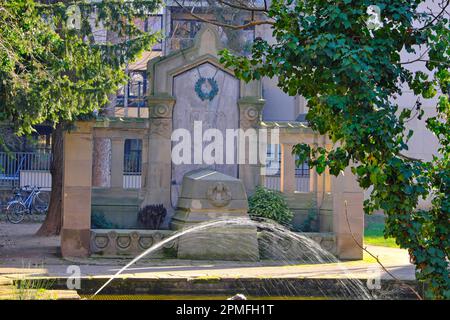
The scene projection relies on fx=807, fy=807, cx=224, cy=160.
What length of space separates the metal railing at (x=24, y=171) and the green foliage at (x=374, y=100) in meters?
25.9

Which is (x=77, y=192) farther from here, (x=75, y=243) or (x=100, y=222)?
(x=100, y=222)

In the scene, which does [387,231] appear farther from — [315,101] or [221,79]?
[221,79]

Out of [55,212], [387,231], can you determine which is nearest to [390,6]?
[387,231]

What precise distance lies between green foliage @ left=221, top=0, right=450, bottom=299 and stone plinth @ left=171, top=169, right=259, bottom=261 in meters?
8.20

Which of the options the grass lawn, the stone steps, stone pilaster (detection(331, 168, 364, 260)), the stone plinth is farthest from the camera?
the grass lawn

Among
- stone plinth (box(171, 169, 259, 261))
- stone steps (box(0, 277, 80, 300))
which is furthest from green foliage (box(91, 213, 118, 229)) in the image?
stone steps (box(0, 277, 80, 300))

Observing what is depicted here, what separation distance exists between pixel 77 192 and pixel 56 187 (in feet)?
12.1

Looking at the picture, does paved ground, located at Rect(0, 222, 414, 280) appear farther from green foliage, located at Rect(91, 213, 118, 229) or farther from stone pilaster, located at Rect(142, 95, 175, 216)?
stone pilaster, located at Rect(142, 95, 175, 216)

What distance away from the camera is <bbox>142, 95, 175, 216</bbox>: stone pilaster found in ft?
59.1

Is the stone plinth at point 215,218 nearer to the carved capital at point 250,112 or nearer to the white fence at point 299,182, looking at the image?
the carved capital at point 250,112

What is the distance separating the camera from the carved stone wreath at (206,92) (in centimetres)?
1842

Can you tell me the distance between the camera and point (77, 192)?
16.5 meters

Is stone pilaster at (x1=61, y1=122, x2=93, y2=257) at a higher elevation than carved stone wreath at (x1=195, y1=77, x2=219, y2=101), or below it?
below

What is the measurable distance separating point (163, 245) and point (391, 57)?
9281 mm
